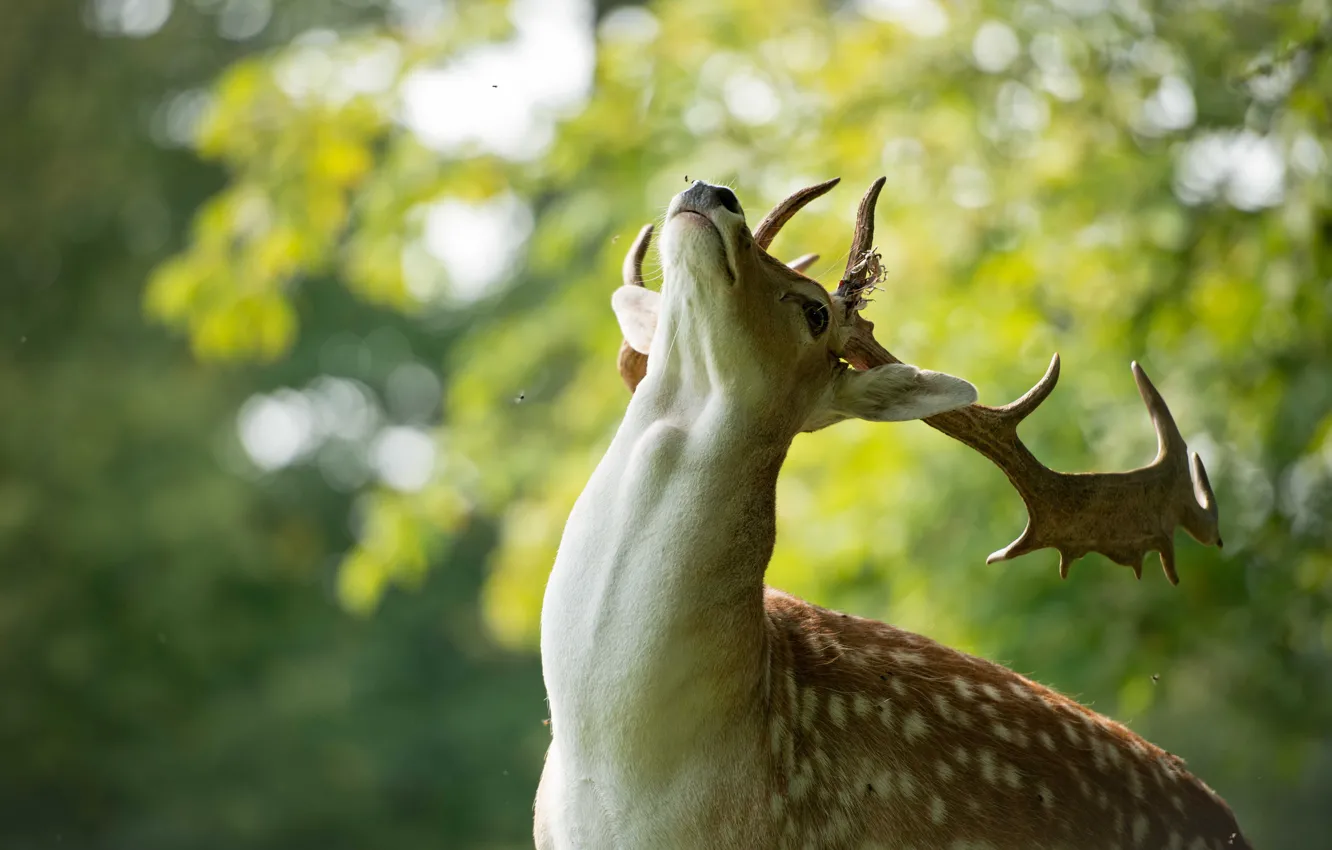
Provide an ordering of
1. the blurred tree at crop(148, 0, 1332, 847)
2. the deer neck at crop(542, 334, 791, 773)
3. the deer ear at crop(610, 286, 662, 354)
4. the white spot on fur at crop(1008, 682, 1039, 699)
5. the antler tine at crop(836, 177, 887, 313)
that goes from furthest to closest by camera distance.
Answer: the blurred tree at crop(148, 0, 1332, 847) < the white spot on fur at crop(1008, 682, 1039, 699) < the deer ear at crop(610, 286, 662, 354) < the antler tine at crop(836, 177, 887, 313) < the deer neck at crop(542, 334, 791, 773)

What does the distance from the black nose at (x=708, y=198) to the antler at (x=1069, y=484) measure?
1.14 ft

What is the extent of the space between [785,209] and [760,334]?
1.30 ft

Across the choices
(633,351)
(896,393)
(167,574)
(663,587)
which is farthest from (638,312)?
(167,574)

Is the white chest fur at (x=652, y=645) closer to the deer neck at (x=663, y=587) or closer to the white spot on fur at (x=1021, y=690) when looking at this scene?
the deer neck at (x=663, y=587)

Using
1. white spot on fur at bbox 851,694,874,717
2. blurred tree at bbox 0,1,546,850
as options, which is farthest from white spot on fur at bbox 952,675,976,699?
blurred tree at bbox 0,1,546,850

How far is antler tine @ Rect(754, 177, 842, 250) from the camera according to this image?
119 inches

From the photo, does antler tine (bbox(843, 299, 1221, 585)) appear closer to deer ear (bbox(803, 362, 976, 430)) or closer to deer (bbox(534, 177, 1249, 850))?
deer (bbox(534, 177, 1249, 850))

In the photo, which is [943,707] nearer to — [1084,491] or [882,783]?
[882,783]

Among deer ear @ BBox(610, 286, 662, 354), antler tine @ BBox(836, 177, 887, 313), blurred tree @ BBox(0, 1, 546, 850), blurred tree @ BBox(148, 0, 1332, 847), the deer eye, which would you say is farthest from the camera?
blurred tree @ BBox(0, 1, 546, 850)

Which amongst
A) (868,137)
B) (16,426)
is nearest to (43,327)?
(16,426)

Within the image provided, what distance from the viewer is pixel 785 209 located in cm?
307

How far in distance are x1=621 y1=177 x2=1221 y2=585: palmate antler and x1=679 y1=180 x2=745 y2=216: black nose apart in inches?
11.1

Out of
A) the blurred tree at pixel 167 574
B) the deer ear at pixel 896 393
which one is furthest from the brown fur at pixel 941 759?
the blurred tree at pixel 167 574

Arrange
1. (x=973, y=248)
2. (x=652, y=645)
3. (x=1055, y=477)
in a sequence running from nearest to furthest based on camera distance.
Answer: (x=652, y=645), (x=1055, y=477), (x=973, y=248)
